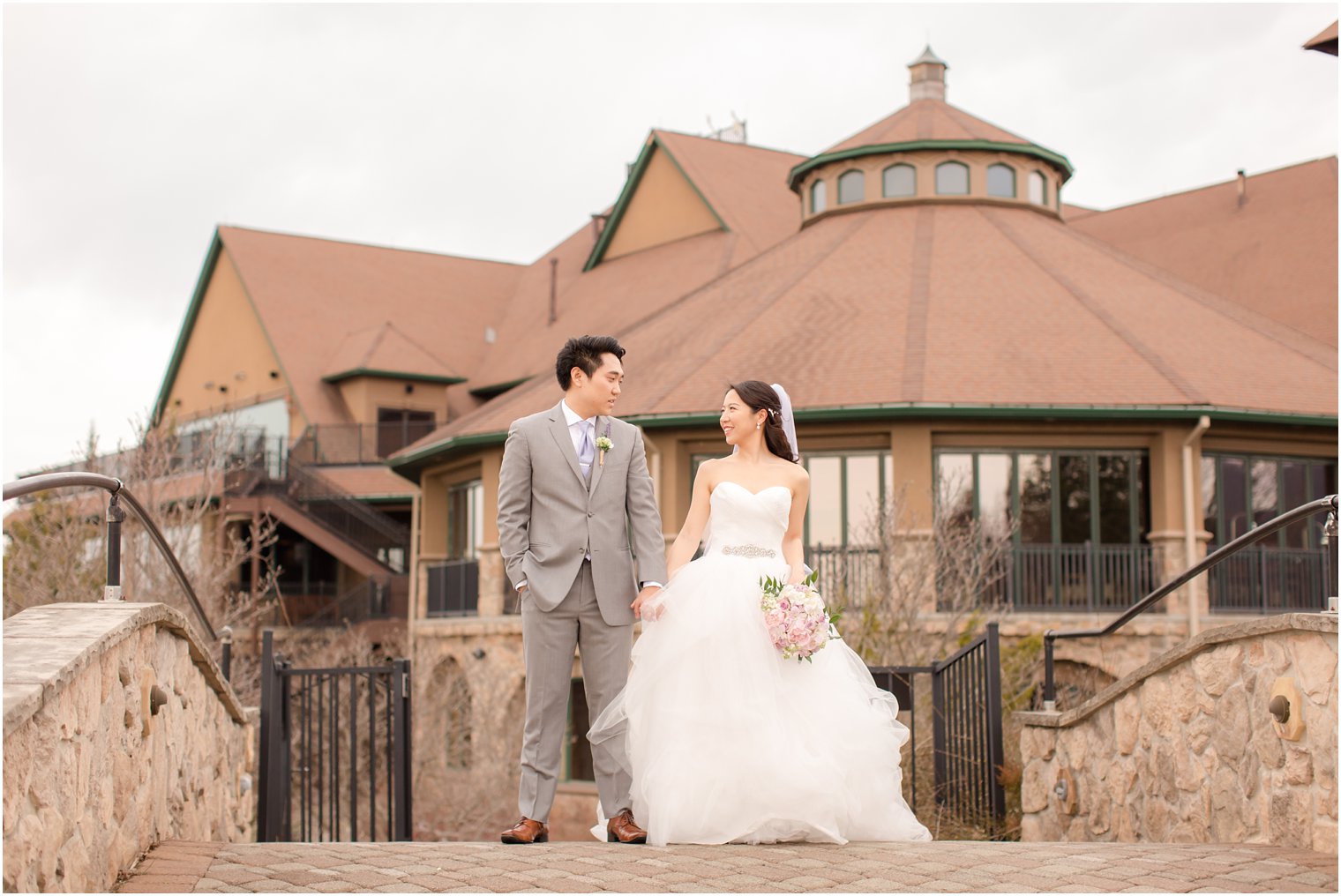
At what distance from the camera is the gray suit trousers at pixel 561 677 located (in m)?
7.38

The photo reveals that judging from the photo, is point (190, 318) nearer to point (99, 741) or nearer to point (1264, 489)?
point (1264, 489)

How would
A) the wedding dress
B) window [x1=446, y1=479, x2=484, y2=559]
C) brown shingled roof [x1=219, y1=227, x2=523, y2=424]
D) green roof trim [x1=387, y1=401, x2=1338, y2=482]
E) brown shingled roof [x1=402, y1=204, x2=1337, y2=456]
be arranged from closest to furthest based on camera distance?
the wedding dress < green roof trim [x1=387, y1=401, x2=1338, y2=482] < brown shingled roof [x1=402, y1=204, x2=1337, y2=456] < window [x1=446, y1=479, x2=484, y2=559] < brown shingled roof [x1=219, y1=227, x2=523, y2=424]

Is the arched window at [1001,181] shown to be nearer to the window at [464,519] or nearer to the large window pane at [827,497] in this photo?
the large window pane at [827,497]

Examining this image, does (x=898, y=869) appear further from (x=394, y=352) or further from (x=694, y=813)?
(x=394, y=352)

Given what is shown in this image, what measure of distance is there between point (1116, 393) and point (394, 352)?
20.3 metres

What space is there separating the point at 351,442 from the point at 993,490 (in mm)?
18650

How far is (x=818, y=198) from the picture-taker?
2948 centimetres

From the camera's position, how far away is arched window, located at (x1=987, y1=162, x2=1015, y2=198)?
2855 cm

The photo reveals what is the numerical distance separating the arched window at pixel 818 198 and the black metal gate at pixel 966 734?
1824 cm

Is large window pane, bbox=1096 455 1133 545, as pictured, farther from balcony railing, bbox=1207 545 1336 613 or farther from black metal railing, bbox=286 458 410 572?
black metal railing, bbox=286 458 410 572

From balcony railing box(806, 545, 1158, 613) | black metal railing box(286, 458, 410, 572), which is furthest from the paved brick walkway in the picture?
black metal railing box(286, 458, 410, 572)

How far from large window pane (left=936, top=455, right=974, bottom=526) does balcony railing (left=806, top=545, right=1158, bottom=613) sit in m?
0.87

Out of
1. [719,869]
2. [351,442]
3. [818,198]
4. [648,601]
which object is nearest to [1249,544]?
[648,601]

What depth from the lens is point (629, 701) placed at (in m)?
7.38
